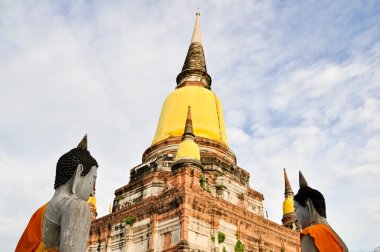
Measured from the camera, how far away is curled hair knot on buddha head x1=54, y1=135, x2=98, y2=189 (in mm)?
4879

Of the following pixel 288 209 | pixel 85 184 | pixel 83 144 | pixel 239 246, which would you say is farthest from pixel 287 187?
pixel 85 184

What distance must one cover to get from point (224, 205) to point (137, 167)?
721 centimetres

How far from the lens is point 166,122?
92.6 feet

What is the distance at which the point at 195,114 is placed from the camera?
27.8m

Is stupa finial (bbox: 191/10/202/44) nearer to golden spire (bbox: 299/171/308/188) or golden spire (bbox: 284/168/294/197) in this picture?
golden spire (bbox: 284/168/294/197)

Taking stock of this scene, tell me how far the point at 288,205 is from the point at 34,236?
993 inches

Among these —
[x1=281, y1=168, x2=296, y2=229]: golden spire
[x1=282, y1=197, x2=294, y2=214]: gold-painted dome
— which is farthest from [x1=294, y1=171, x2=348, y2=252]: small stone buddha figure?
[x1=282, y1=197, x2=294, y2=214]: gold-painted dome

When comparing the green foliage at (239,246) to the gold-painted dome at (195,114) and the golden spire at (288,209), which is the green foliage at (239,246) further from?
the gold-painted dome at (195,114)

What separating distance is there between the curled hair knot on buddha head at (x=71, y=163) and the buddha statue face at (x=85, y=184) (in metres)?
0.05

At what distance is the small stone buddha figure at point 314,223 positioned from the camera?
16.3 ft

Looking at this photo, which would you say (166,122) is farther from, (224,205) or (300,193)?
(300,193)

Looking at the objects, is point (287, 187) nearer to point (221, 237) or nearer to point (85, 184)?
point (221, 237)

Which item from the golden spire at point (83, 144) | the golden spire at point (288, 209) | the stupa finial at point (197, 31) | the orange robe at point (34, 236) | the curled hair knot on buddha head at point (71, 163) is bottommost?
the orange robe at point (34, 236)

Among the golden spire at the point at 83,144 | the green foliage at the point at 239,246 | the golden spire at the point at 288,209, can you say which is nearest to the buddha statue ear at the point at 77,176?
the golden spire at the point at 83,144
